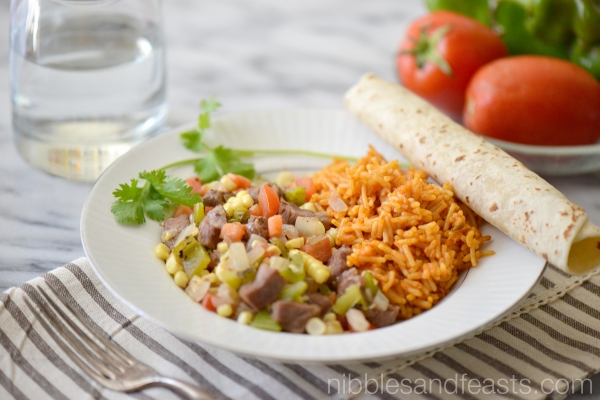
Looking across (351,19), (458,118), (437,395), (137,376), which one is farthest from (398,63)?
(137,376)

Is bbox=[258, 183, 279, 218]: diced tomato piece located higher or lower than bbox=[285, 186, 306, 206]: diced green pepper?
higher

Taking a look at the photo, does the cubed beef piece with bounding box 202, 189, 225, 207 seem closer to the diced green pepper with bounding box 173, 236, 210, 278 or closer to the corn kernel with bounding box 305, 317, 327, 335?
the diced green pepper with bounding box 173, 236, 210, 278

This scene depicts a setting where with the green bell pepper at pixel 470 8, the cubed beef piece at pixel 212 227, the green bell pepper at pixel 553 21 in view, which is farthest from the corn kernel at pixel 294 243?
the green bell pepper at pixel 470 8

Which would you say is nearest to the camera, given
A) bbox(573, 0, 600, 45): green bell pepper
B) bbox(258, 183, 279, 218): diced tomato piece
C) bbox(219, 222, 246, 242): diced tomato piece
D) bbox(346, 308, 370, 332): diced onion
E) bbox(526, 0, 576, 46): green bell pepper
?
bbox(346, 308, 370, 332): diced onion

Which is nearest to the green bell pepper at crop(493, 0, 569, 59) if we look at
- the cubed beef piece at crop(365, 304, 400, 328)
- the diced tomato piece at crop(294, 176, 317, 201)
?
the diced tomato piece at crop(294, 176, 317, 201)

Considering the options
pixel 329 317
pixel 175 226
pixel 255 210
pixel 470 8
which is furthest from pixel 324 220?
pixel 470 8

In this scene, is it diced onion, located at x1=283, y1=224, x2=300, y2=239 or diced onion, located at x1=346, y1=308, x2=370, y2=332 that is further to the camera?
diced onion, located at x1=283, y1=224, x2=300, y2=239

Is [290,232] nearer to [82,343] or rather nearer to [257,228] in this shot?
[257,228]
